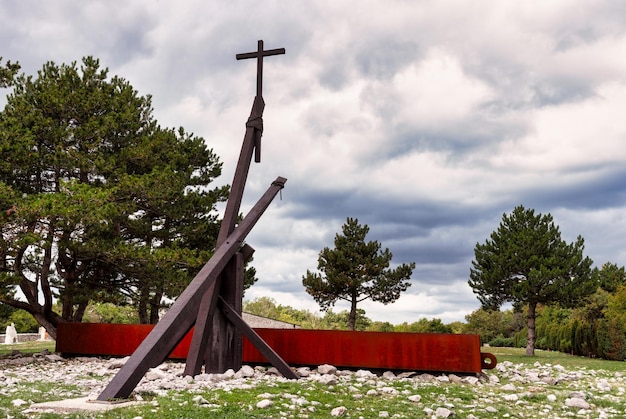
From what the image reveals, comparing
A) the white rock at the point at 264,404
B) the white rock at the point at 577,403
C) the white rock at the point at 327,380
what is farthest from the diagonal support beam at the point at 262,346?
the white rock at the point at 577,403

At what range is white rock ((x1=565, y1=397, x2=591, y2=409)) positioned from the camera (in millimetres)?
9383

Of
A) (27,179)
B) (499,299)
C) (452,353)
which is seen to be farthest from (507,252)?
(27,179)

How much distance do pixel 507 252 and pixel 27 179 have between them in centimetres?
2222

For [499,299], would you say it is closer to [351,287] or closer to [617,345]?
[617,345]

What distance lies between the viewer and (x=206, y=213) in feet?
78.4

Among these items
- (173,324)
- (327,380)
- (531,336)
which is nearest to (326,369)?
(327,380)

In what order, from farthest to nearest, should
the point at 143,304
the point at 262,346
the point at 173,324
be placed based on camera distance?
the point at 143,304 < the point at 262,346 < the point at 173,324

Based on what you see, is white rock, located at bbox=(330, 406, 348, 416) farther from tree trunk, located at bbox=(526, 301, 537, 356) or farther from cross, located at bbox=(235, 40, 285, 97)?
tree trunk, located at bbox=(526, 301, 537, 356)

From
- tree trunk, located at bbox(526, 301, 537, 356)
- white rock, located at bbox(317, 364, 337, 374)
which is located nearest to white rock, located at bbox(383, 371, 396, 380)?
white rock, located at bbox(317, 364, 337, 374)

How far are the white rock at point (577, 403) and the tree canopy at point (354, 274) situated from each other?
26671 mm

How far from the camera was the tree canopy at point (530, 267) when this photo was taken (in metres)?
28.8

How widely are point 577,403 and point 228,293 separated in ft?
22.4

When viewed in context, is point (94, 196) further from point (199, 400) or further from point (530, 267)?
point (530, 267)

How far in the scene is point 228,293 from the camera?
1234 cm
